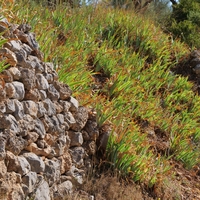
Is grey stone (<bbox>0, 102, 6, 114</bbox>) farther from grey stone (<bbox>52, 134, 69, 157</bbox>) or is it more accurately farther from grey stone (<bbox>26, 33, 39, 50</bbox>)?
grey stone (<bbox>26, 33, 39, 50</bbox>)

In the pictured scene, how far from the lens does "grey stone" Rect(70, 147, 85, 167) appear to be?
17.5 ft

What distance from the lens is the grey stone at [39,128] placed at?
4.70m

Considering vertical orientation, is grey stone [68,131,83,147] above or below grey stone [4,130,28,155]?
below

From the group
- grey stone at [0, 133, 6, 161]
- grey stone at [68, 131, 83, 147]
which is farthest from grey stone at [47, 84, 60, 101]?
grey stone at [0, 133, 6, 161]

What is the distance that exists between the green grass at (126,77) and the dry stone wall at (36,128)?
35 centimetres

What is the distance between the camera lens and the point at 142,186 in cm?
569

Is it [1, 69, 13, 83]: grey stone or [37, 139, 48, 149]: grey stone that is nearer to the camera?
[1, 69, 13, 83]: grey stone

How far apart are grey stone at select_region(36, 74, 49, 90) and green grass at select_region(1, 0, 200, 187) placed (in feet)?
2.22

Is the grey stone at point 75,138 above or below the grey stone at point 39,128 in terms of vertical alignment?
below

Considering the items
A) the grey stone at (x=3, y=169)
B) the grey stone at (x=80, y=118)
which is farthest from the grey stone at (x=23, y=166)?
the grey stone at (x=80, y=118)

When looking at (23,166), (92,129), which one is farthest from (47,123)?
(92,129)

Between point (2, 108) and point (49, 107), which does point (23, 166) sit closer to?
point (2, 108)

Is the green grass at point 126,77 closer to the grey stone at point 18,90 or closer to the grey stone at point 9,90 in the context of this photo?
the grey stone at point 18,90

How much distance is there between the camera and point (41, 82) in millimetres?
5027
